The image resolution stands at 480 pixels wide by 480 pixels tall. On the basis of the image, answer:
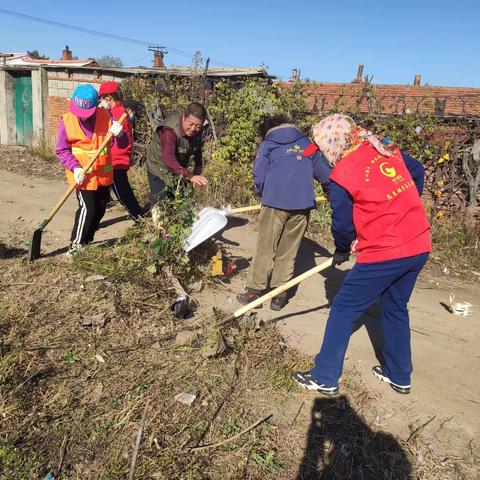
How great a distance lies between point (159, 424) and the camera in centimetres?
238

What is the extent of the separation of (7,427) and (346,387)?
204 cm

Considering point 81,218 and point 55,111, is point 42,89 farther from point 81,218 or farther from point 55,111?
point 81,218

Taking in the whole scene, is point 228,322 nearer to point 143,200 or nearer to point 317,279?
point 317,279

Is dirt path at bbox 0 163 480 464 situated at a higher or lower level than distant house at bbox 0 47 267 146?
lower

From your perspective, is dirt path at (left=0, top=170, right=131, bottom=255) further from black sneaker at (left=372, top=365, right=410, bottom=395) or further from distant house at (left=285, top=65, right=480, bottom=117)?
distant house at (left=285, top=65, right=480, bottom=117)

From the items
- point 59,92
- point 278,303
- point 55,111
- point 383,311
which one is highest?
point 59,92

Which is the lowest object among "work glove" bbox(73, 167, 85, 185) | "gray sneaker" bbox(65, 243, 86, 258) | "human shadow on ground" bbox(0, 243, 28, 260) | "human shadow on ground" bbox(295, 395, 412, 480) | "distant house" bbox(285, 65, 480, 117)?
"human shadow on ground" bbox(295, 395, 412, 480)

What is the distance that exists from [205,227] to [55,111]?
1069cm

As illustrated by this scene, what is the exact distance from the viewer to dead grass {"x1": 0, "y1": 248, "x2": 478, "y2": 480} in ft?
7.17

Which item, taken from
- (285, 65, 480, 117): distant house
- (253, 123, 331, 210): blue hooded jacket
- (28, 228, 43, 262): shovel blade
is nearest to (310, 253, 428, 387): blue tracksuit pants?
(253, 123, 331, 210): blue hooded jacket

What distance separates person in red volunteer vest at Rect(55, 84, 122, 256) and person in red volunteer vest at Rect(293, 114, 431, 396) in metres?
2.37

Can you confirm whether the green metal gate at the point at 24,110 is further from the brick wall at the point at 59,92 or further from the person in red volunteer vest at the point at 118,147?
the person in red volunteer vest at the point at 118,147

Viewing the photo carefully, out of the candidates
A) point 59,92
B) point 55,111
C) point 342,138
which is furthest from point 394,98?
point 55,111

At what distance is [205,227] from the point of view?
4.12 meters
